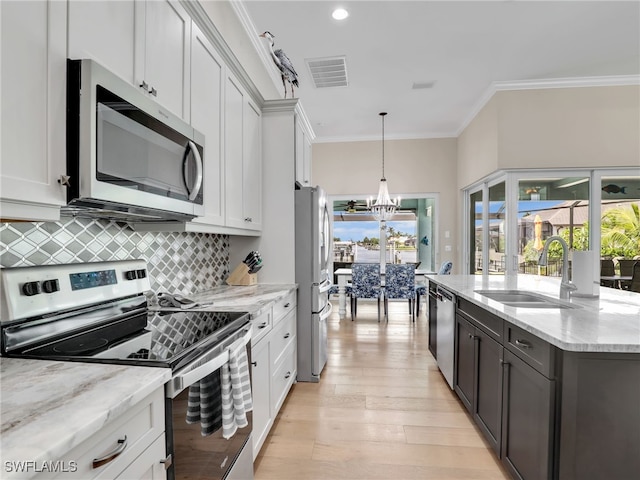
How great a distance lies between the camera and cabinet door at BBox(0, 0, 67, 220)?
818 mm

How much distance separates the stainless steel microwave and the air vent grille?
8.73ft

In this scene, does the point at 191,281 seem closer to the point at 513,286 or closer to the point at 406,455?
the point at 406,455

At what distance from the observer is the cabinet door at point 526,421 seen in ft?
4.43

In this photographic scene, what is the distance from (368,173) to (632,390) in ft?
17.9

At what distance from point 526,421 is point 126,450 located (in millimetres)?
1587

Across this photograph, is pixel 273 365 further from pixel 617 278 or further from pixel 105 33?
pixel 617 278

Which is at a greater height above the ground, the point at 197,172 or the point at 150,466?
the point at 197,172

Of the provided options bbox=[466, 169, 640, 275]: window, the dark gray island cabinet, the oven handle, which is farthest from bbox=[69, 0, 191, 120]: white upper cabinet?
bbox=[466, 169, 640, 275]: window

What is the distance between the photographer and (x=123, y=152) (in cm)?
116

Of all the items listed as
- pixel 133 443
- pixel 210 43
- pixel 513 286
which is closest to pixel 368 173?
pixel 513 286

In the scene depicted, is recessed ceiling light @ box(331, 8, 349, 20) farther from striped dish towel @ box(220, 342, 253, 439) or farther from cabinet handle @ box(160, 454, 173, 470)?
cabinet handle @ box(160, 454, 173, 470)

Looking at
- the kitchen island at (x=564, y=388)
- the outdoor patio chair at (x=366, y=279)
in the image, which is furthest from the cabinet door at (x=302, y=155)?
the outdoor patio chair at (x=366, y=279)

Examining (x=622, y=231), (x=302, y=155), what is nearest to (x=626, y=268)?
(x=622, y=231)

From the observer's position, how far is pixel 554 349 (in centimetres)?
133
